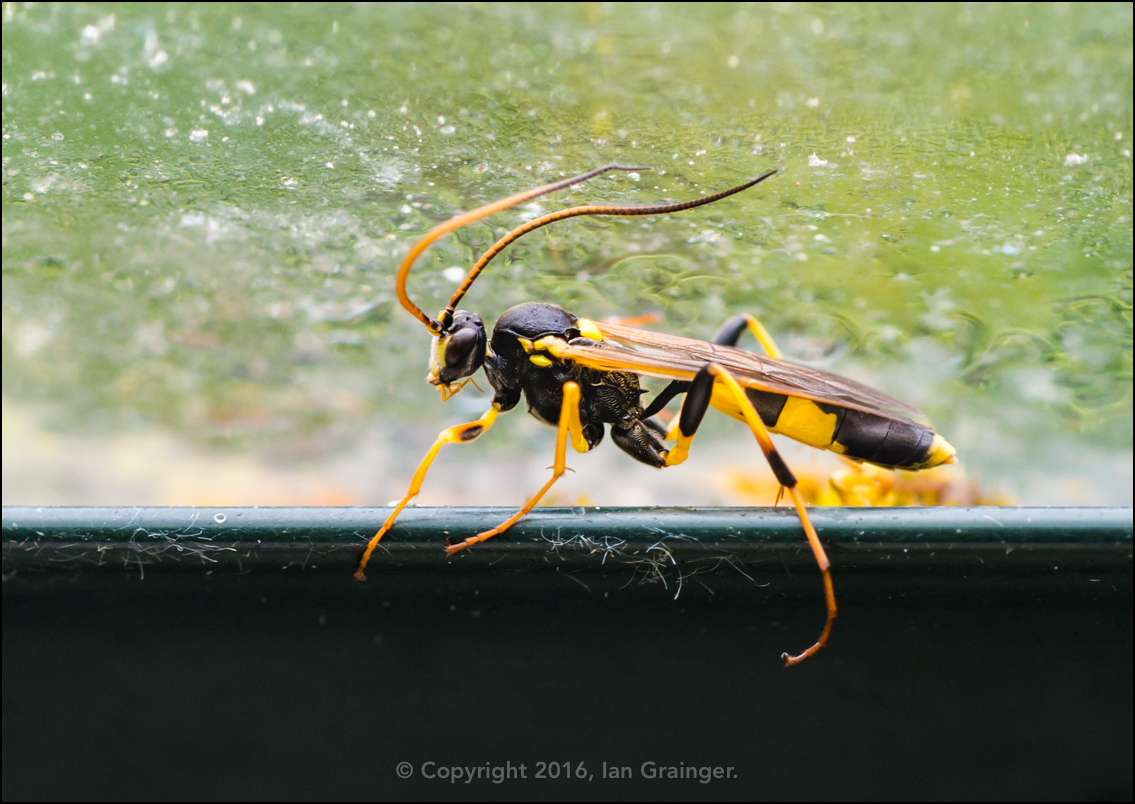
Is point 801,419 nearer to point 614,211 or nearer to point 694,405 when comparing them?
point 694,405

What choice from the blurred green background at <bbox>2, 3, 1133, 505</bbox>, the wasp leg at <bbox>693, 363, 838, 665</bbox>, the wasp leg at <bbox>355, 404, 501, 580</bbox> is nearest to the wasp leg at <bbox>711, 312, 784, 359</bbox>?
the blurred green background at <bbox>2, 3, 1133, 505</bbox>

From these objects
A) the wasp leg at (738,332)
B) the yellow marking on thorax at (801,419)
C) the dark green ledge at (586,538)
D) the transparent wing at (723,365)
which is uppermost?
the wasp leg at (738,332)

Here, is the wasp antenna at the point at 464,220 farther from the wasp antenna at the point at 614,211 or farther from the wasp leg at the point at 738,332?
the wasp leg at the point at 738,332

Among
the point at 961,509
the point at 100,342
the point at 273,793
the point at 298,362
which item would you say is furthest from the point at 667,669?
the point at 100,342

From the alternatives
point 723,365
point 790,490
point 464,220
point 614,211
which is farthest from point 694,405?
point 464,220

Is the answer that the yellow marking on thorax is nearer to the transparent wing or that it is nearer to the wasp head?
the transparent wing

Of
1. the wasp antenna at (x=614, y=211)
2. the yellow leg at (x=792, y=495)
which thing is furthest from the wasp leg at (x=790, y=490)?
the wasp antenna at (x=614, y=211)
